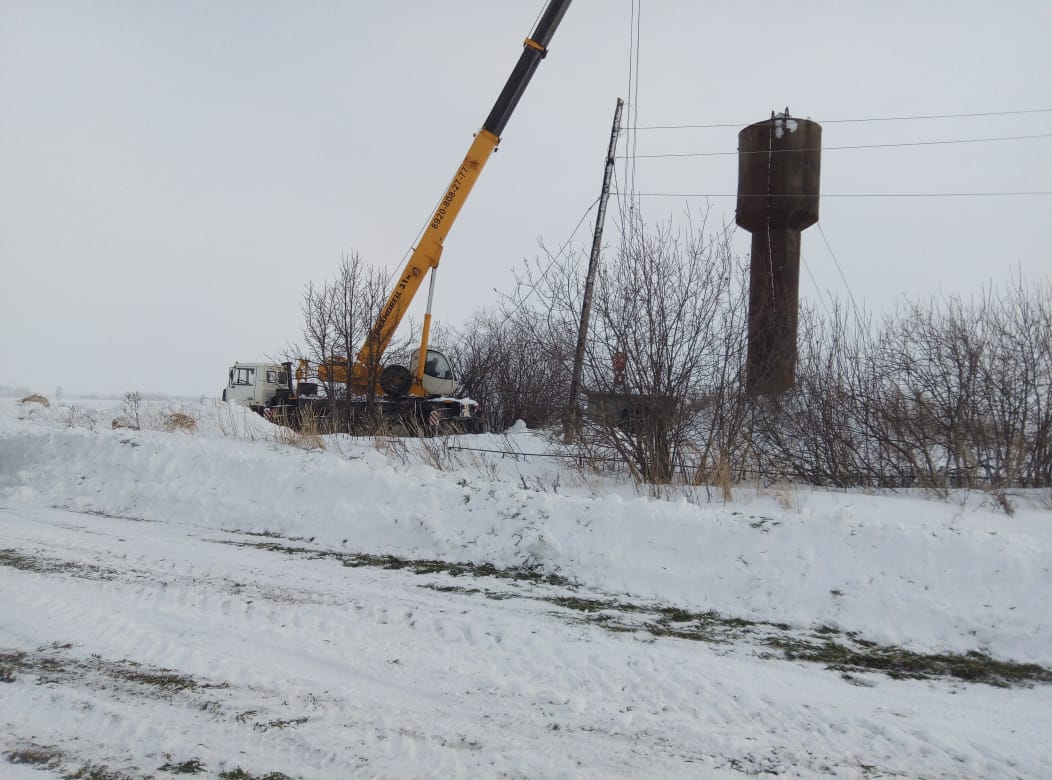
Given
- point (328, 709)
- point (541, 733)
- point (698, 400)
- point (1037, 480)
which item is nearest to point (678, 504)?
point (698, 400)

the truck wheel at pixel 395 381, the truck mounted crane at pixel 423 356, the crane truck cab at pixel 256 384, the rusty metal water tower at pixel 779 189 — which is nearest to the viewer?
the rusty metal water tower at pixel 779 189

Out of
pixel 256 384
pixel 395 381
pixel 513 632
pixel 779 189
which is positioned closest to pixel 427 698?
pixel 513 632

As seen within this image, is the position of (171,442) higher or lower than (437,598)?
higher

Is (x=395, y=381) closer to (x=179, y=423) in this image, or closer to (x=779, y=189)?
(x=179, y=423)

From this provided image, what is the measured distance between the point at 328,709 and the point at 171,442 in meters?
7.73

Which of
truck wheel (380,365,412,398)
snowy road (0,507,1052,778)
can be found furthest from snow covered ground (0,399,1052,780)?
truck wheel (380,365,412,398)

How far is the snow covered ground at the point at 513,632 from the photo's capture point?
2873 mm

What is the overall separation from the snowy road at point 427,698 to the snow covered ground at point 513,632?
0.05 ft

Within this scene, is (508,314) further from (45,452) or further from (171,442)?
(45,452)

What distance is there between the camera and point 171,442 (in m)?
9.49

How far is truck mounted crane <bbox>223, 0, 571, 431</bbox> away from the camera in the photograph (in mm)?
15039

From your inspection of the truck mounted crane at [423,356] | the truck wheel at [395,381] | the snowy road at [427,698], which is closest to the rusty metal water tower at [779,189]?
the truck mounted crane at [423,356]

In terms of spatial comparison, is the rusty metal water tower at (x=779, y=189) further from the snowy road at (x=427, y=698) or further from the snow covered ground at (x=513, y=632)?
the snowy road at (x=427, y=698)

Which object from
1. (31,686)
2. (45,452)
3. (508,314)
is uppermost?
(508,314)
